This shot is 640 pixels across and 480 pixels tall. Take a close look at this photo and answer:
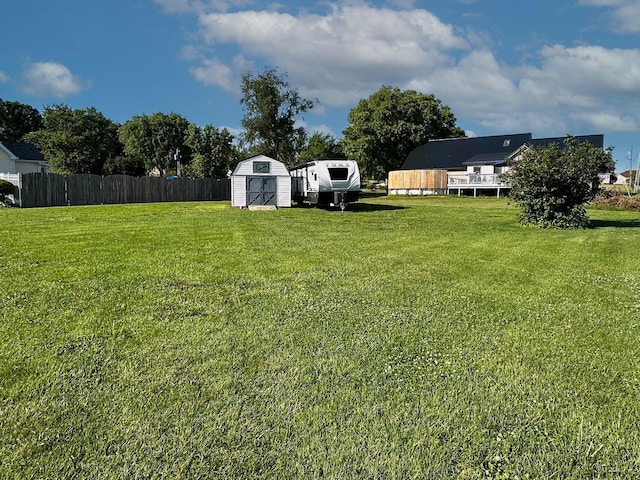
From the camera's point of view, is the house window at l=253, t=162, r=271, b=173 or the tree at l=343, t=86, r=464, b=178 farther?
the tree at l=343, t=86, r=464, b=178

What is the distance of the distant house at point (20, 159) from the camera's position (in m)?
31.4

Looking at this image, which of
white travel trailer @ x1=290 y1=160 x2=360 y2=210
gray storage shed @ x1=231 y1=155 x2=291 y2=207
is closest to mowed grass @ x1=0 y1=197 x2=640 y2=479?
white travel trailer @ x1=290 y1=160 x2=360 y2=210

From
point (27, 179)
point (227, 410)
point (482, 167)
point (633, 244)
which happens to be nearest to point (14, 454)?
point (227, 410)

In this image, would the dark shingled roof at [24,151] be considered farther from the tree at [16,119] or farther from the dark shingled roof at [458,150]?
the dark shingled roof at [458,150]

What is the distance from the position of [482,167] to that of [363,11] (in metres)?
24.8

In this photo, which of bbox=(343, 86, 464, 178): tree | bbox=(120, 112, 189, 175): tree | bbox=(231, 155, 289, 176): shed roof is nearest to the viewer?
bbox=(231, 155, 289, 176): shed roof

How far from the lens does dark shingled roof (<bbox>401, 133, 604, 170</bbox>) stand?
110ft

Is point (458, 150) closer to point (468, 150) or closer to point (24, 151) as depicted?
point (468, 150)

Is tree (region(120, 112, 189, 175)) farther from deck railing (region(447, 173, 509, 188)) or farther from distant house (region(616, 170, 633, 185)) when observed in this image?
distant house (region(616, 170, 633, 185))

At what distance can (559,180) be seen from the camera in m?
12.6

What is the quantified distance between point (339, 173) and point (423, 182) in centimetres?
1678

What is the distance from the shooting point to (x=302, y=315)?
407 cm

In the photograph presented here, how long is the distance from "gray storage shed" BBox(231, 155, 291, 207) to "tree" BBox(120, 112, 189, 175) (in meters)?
31.0

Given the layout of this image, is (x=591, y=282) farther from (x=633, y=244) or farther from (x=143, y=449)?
(x=143, y=449)
